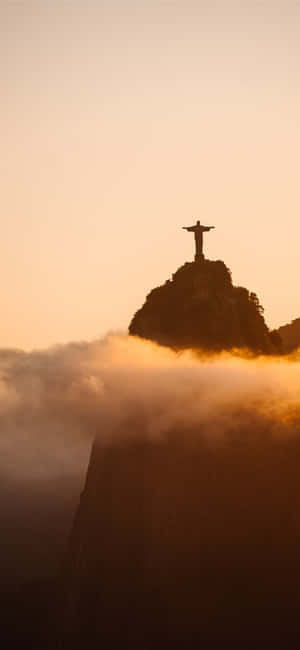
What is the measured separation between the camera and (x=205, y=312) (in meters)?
150

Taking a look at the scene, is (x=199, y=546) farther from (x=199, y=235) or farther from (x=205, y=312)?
(x=199, y=235)

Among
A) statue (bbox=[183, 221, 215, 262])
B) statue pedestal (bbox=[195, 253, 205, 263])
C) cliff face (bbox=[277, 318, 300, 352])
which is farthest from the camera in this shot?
cliff face (bbox=[277, 318, 300, 352])

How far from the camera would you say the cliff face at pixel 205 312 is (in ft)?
481

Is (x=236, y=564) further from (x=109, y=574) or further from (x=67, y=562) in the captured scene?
(x=67, y=562)

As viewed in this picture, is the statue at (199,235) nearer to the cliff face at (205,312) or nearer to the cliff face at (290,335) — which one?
the cliff face at (205,312)

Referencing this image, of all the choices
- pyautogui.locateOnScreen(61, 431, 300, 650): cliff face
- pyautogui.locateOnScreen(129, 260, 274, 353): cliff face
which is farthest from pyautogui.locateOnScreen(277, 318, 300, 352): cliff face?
pyautogui.locateOnScreen(61, 431, 300, 650): cliff face

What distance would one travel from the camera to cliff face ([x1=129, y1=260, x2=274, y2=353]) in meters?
147

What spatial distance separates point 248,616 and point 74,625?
41203 millimetres

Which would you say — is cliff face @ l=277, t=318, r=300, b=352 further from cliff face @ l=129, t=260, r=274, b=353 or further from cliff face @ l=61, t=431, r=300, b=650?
cliff face @ l=61, t=431, r=300, b=650

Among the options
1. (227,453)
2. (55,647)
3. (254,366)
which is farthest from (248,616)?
(55,647)

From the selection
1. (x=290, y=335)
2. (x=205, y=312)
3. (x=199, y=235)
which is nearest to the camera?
(x=199, y=235)

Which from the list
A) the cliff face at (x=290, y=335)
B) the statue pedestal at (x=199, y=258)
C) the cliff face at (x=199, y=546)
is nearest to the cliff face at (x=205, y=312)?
the statue pedestal at (x=199, y=258)

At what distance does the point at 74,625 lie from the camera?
541ft

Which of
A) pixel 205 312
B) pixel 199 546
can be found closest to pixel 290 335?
pixel 205 312
